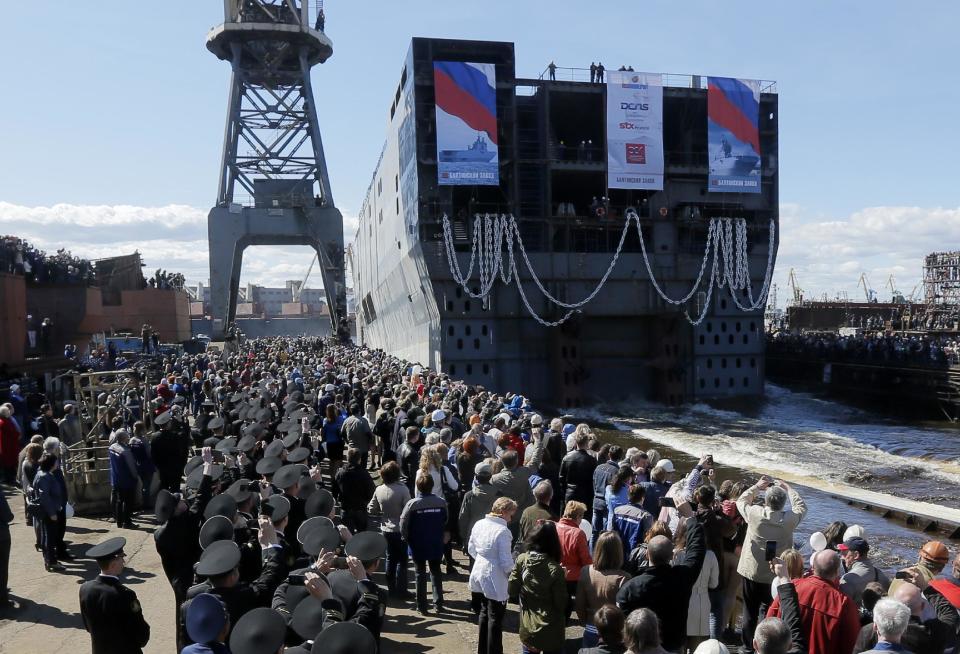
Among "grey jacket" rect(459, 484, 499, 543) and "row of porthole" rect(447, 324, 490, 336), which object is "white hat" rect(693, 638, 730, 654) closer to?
"grey jacket" rect(459, 484, 499, 543)

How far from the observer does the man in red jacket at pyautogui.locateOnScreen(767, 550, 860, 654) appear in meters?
4.54

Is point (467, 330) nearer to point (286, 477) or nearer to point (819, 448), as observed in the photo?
point (819, 448)

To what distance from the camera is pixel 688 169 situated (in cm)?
2603

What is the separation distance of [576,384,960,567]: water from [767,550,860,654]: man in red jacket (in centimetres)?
646

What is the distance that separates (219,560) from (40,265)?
29.0 meters

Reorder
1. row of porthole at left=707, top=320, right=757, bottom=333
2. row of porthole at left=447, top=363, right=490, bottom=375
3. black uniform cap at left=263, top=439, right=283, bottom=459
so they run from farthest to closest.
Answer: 1. row of porthole at left=707, top=320, right=757, bottom=333
2. row of porthole at left=447, top=363, right=490, bottom=375
3. black uniform cap at left=263, top=439, right=283, bottom=459

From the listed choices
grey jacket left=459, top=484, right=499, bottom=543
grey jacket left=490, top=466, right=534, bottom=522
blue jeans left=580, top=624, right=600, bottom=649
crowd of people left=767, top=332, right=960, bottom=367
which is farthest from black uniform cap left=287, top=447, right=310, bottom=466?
crowd of people left=767, top=332, right=960, bottom=367

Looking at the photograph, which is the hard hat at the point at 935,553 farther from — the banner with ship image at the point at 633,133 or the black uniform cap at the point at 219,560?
the banner with ship image at the point at 633,133

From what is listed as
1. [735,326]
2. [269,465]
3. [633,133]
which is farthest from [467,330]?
[269,465]

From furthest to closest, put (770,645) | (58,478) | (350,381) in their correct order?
(350,381), (58,478), (770,645)

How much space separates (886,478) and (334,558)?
16.0 m

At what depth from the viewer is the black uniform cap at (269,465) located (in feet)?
24.5

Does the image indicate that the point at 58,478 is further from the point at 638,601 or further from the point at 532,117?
the point at 532,117

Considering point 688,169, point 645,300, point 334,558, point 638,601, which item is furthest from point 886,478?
point 334,558
